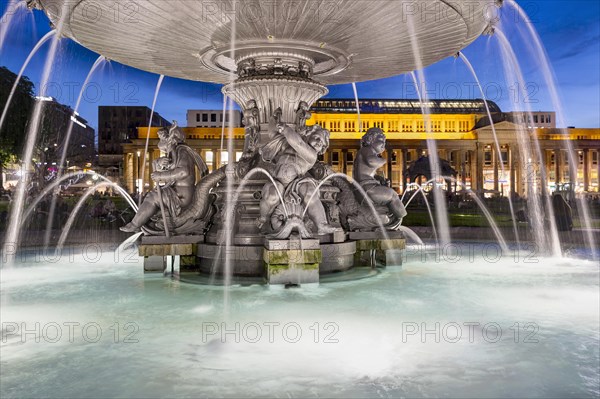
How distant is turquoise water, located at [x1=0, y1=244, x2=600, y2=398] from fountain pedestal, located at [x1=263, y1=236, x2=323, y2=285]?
0.23 m

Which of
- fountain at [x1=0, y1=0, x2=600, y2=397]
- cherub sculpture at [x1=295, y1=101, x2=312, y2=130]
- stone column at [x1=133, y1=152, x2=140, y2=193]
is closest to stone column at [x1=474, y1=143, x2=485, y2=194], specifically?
stone column at [x1=133, y1=152, x2=140, y2=193]

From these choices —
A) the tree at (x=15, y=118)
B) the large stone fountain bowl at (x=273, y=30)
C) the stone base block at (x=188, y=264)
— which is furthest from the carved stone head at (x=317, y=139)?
the tree at (x=15, y=118)

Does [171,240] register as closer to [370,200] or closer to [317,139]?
[317,139]

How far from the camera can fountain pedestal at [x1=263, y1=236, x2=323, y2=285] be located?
7195 millimetres

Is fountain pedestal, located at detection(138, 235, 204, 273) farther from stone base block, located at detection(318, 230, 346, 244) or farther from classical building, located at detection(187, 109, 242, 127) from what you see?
classical building, located at detection(187, 109, 242, 127)

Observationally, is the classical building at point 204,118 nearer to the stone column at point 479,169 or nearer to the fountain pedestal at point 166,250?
the stone column at point 479,169

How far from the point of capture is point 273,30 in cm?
786

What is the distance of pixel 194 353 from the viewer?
431cm

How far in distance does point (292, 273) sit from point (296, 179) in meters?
1.43

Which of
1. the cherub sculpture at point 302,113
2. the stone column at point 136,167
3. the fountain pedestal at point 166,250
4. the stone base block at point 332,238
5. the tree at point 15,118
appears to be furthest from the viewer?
the stone column at point 136,167

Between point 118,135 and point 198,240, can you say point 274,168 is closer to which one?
point 198,240

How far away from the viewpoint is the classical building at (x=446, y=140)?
254ft

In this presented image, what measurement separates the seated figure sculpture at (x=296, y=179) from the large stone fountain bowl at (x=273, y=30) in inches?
62.3

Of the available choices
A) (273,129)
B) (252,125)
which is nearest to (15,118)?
(252,125)
